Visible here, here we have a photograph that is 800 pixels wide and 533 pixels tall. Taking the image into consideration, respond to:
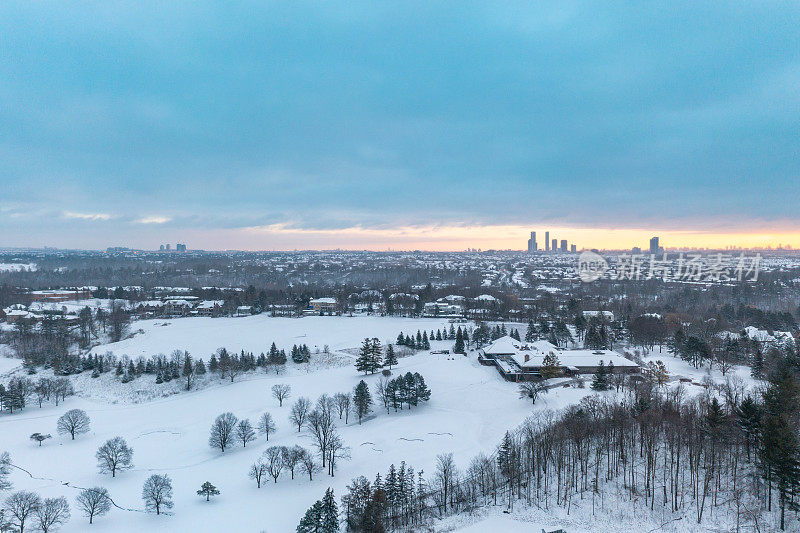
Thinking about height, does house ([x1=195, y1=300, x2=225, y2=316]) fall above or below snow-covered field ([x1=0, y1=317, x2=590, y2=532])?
above

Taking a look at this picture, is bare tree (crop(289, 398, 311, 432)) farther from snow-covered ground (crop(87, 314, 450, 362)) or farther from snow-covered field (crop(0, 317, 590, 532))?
snow-covered ground (crop(87, 314, 450, 362))

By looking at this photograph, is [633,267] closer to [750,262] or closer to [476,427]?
[750,262]

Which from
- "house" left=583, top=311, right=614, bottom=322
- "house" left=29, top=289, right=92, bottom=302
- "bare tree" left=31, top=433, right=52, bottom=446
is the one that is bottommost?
"bare tree" left=31, top=433, right=52, bottom=446

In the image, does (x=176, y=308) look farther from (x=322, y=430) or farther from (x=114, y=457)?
(x=322, y=430)

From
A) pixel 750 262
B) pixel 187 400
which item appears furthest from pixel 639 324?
pixel 750 262

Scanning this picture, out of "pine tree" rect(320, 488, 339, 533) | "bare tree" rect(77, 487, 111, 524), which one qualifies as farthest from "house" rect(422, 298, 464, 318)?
"bare tree" rect(77, 487, 111, 524)

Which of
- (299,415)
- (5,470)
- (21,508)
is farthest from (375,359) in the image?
(21,508)
